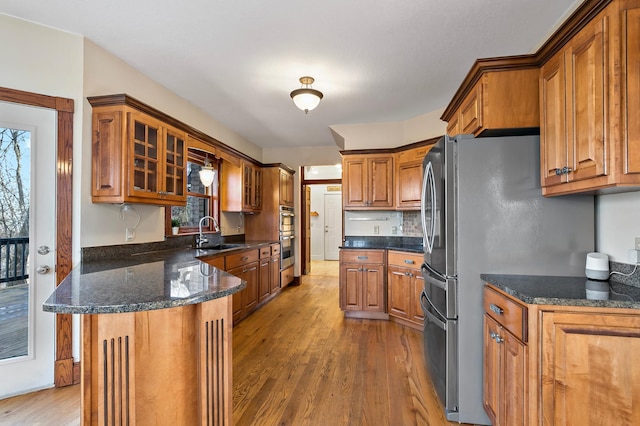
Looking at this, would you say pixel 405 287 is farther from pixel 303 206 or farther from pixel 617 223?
pixel 303 206

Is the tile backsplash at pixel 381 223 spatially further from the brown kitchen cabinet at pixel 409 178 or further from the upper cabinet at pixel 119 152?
the upper cabinet at pixel 119 152

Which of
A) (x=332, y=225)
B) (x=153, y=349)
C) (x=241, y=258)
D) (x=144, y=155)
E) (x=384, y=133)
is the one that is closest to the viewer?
(x=153, y=349)

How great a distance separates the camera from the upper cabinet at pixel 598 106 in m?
1.33

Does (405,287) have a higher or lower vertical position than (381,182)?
lower

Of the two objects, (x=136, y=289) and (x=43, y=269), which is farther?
(x=43, y=269)

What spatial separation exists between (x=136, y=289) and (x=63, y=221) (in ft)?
4.92

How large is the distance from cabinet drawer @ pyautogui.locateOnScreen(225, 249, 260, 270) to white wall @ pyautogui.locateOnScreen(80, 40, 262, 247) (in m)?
0.73

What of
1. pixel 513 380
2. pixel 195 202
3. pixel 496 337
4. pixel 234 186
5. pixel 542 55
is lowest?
pixel 513 380

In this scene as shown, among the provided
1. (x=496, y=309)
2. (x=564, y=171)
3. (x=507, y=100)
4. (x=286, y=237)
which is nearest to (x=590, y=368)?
(x=496, y=309)

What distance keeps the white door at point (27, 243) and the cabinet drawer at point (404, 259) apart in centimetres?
324

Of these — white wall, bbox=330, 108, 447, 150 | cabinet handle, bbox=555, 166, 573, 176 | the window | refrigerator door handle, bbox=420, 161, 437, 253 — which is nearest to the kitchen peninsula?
refrigerator door handle, bbox=420, 161, 437, 253

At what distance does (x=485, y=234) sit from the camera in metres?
1.95

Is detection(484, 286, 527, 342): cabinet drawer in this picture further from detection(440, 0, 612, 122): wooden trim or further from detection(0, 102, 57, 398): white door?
detection(0, 102, 57, 398): white door

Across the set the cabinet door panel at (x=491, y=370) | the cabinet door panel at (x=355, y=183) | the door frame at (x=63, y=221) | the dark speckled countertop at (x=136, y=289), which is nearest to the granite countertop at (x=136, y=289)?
the dark speckled countertop at (x=136, y=289)
